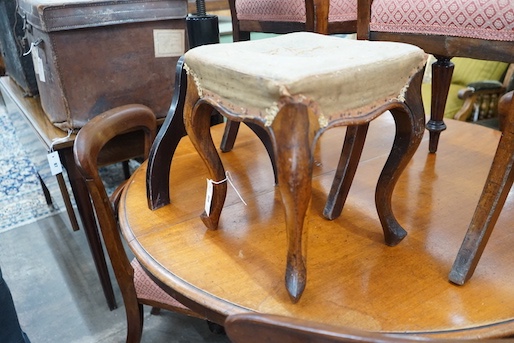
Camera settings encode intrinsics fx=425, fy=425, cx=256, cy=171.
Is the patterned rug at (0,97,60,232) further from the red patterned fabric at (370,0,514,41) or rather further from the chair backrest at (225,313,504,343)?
the chair backrest at (225,313,504,343)

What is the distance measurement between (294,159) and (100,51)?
35.5 inches

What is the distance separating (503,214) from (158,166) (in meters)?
0.73

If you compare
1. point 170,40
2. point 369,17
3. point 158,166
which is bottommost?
point 158,166

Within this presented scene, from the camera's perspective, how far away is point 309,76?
1.76 feet

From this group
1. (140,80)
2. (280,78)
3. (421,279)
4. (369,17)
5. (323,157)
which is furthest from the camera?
(140,80)

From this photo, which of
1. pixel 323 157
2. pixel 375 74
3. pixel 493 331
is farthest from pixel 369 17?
pixel 493 331

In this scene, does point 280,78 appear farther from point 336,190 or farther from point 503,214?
point 503,214

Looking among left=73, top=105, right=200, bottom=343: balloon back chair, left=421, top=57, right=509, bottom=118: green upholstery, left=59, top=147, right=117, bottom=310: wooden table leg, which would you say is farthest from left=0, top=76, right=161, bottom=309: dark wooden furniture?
left=421, top=57, right=509, bottom=118: green upholstery

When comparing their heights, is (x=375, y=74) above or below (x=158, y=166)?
above

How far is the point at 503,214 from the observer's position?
0.88 meters

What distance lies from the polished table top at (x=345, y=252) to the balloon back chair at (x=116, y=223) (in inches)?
1.8

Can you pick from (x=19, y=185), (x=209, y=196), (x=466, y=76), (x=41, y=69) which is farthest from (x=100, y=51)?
(x=466, y=76)

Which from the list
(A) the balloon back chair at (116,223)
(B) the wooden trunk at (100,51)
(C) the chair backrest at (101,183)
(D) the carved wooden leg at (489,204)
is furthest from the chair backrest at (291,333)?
(B) the wooden trunk at (100,51)

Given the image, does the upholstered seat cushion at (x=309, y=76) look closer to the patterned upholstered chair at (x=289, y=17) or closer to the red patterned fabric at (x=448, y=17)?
the red patterned fabric at (x=448, y=17)
